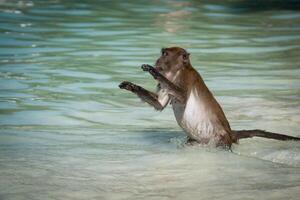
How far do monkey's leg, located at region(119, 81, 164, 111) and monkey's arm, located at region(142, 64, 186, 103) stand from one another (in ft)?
0.47

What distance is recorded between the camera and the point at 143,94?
19.2ft

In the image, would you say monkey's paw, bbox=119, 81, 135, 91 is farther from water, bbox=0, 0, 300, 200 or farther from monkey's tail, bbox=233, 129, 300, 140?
monkey's tail, bbox=233, 129, 300, 140

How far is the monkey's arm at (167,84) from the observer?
5.73 m

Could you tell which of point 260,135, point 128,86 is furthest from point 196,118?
point 128,86

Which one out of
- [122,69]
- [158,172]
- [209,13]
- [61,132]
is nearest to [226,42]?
[122,69]

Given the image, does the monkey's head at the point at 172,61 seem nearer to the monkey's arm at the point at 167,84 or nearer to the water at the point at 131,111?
the monkey's arm at the point at 167,84

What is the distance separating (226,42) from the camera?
45.7 ft

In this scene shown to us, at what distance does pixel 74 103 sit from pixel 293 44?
20.2 ft

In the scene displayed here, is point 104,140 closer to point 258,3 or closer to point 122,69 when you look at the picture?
point 122,69

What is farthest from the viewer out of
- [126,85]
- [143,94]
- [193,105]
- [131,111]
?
[131,111]

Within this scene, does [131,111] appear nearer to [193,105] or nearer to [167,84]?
[193,105]

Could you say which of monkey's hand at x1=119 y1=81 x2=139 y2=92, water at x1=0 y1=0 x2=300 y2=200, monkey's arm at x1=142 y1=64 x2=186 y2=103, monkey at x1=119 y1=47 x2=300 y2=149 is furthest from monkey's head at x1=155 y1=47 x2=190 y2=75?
water at x1=0 y1=0 x2=300 y2=200

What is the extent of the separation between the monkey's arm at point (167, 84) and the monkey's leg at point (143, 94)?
144 millimetres

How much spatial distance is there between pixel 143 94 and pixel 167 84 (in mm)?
198
